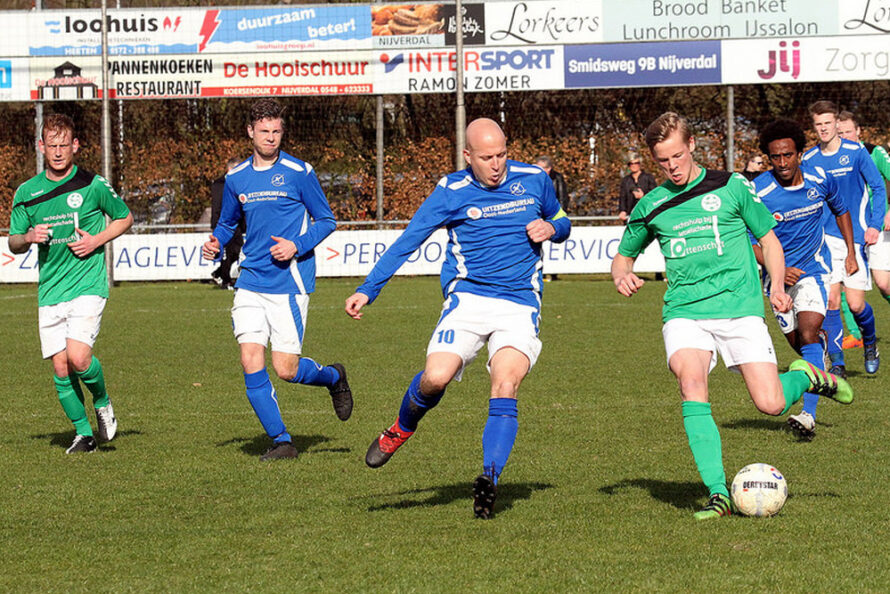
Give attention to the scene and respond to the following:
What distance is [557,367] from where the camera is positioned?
1195 centimetres

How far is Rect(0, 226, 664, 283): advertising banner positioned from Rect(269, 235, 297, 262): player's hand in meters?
14.7

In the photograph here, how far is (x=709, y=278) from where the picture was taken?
621cm

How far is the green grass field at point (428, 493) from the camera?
5133 mm

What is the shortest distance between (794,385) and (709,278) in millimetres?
1131

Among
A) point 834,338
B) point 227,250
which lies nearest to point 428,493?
point 834,338

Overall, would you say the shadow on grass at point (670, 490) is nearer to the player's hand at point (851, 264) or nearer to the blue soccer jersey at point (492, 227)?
the blue soccer jersey at point (492, 227)

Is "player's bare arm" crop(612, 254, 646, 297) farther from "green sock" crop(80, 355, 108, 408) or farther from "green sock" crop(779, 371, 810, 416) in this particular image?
"green sock" crop(80, 355, 108, 408)

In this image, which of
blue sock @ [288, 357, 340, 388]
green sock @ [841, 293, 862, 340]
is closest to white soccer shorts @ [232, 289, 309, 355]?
blue sock @ [288, 357, 340, 388]

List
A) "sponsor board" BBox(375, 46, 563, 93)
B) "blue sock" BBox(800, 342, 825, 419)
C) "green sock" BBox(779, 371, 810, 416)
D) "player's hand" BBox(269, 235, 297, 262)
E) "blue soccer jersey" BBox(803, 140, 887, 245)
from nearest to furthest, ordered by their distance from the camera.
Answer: "green sock" BBox(779, 371, 810, 416) → "player's hand" BBox(269, 235, 297, 262) → "blue sock" BBox(800, 342, 825, 419) → "blue soccer jersey" BBox(803, 140, 887, 245) → "sponsor board" BBox(375, 46, 563, 93)

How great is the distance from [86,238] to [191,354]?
5265 millimetres

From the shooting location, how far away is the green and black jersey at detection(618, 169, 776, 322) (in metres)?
6.18

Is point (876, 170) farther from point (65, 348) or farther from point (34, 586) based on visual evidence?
point (34, 586)

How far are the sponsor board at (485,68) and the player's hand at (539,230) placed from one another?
18.1m

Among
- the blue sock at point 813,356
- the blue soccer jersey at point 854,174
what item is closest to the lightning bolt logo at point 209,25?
the blue soccer jersey at point 854,174
